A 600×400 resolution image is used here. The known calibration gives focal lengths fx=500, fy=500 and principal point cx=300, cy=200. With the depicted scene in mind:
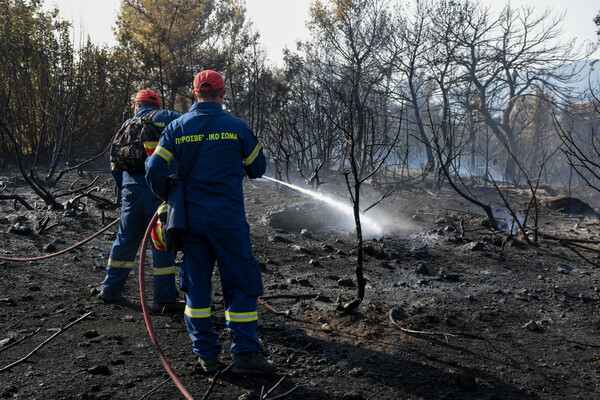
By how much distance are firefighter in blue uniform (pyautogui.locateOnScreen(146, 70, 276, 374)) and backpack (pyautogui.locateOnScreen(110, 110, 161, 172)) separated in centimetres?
96

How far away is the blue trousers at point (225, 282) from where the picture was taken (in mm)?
3057

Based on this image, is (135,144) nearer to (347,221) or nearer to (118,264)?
(118,264)

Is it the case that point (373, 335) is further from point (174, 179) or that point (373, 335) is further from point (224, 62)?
point (224, 62)

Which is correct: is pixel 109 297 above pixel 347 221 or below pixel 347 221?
below

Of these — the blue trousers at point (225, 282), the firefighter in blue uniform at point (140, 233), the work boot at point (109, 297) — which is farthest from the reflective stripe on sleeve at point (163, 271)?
the blue trousers at point (225, 282)

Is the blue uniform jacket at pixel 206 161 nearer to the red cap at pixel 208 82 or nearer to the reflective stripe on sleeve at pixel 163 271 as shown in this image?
the red cap at pixel 208 82

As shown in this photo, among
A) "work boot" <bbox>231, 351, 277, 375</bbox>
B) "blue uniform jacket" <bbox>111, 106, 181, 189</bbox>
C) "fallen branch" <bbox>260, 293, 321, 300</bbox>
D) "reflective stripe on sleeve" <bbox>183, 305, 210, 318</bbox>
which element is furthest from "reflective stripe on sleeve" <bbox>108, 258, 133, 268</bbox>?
Answer: "work boot" <bbox>231, 351, 277, 375</bbox>

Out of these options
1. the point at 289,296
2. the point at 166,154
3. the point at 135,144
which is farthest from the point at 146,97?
the point at 289,296

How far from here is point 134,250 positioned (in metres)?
4.36

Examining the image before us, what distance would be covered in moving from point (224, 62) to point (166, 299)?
19.4 m

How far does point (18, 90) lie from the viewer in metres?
11.4

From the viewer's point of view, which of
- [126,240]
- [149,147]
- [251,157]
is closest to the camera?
[251,157]

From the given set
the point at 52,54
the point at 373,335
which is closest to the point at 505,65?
the point at 52,54

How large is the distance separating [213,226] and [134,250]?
1.63m
